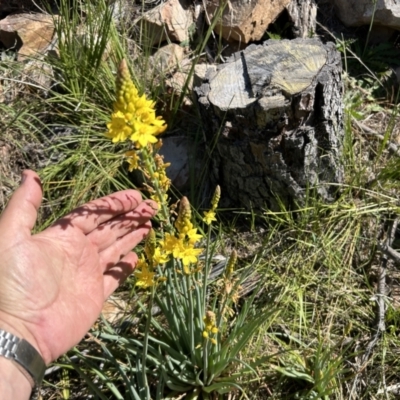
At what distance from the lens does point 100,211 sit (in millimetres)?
1888

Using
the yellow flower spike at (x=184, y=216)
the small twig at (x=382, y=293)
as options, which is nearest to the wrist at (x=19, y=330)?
the yellow flower spike at (x=184, y=216)

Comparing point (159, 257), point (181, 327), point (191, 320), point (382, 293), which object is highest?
point (159, 257)

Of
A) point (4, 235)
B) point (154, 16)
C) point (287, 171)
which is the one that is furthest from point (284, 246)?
point (154, 16)

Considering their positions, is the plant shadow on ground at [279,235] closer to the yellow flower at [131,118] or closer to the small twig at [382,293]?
the small twig at [382,293]

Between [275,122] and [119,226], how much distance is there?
0.91 meters

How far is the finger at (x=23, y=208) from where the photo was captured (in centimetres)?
180

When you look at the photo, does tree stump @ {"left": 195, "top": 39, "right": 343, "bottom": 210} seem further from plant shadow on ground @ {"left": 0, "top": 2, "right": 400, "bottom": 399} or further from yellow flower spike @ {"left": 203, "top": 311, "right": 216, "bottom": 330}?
yellow flower spike @ {"left": 203, "top": 311, "right": 216, "bottom": 330}

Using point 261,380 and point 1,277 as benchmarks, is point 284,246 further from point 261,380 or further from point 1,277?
point 1,277

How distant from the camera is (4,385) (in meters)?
1.67

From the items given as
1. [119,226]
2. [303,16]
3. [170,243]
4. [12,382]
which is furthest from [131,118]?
[303,16]

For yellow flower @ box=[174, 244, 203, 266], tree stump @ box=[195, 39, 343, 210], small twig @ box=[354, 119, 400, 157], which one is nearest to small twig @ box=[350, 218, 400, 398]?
tree stump @ box=[195, 39, 343, 210]

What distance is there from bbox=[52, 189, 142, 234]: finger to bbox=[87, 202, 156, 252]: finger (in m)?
0.02

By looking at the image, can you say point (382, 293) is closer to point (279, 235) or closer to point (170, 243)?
point (279, 235)

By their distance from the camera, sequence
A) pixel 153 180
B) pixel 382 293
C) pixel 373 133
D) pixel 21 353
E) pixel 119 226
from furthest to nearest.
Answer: pixel 373 133 → pixel 382 293 → pixel 119 226 → pixel 21 353 → pixel 153 180
